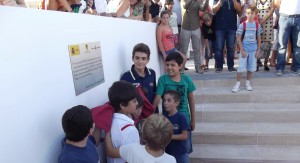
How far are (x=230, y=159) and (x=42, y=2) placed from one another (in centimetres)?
282

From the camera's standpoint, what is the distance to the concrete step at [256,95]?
14.9 feet

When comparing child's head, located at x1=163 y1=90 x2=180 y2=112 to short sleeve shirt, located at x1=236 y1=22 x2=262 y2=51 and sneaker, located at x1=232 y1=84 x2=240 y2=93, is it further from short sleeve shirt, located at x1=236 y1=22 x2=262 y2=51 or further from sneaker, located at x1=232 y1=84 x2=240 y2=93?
short sleeve shirt, located at x1=236 y1=22 x2=262 y2=51

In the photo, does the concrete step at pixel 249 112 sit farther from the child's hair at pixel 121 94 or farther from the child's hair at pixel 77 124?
the child's hair at pixel 77 124

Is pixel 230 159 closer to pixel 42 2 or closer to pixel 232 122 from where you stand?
pixel 232 122

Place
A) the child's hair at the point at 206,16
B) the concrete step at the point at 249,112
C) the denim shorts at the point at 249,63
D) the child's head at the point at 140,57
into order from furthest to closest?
the child's hair at the point at 206,16 → the denim shorts at the point at 249,63 → the concrete step at the point at 249,112 → the child's head at the point at 140,57

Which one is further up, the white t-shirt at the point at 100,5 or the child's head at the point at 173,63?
the white t-shirt at the point at 100,5

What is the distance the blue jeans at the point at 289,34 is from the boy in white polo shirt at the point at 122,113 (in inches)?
151

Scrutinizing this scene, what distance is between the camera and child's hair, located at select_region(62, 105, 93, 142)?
167cm

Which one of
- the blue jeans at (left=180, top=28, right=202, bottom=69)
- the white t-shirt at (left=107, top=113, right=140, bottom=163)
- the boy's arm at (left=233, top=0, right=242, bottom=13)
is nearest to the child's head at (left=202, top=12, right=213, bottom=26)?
the blue jeans at (left=180, top=28, right=202, bottom=69)

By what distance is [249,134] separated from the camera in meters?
3.95

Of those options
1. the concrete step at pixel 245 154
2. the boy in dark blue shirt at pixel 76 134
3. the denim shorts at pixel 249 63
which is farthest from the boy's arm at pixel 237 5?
the boy in dark blue shirt at pixel 76 134

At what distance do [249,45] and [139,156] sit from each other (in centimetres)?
350

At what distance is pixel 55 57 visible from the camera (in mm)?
1866

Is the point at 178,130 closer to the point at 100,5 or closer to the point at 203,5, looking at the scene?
the point at 100,5
